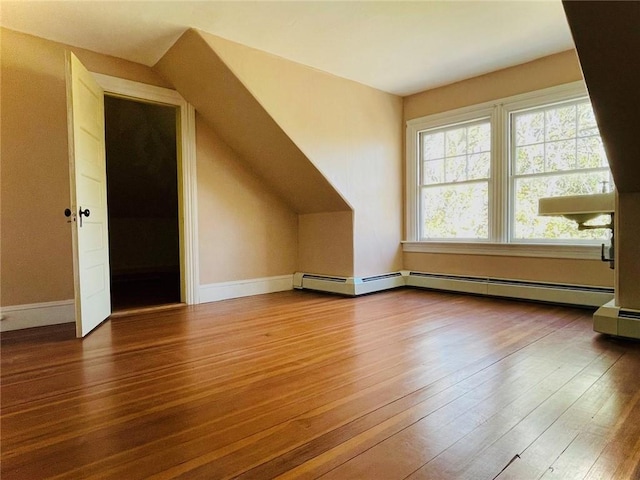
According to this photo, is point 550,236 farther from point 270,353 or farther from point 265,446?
point 265,446

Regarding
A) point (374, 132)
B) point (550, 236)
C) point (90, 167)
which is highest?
point (374, 132)

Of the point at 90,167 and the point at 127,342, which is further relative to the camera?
the point at 90,167

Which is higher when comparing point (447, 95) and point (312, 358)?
point (447, 95)

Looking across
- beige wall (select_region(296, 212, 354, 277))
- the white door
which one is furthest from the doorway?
beige wall (select_region(296, 212, 354, 277))

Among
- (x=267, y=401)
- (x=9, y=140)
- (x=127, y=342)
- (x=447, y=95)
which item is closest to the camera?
(x=267, y=401)

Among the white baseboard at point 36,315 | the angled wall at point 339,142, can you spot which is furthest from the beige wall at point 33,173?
the angled wall at point 339,142

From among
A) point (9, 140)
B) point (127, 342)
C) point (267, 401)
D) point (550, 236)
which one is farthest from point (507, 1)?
point (9, 140)

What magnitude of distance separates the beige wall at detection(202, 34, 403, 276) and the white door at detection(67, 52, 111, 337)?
1.04m

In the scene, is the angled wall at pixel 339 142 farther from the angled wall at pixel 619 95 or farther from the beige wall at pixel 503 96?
the angled wall at pixel 619 95

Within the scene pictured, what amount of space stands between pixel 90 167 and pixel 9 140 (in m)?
0.63

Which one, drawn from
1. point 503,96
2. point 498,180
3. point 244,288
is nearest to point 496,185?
point 498,180

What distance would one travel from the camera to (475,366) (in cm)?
210

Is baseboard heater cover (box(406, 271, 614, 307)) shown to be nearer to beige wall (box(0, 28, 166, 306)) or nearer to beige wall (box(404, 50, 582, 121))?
beige wall (box(404, 50, 582, 121))

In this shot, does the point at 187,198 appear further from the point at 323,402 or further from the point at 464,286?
the point at 464,286
